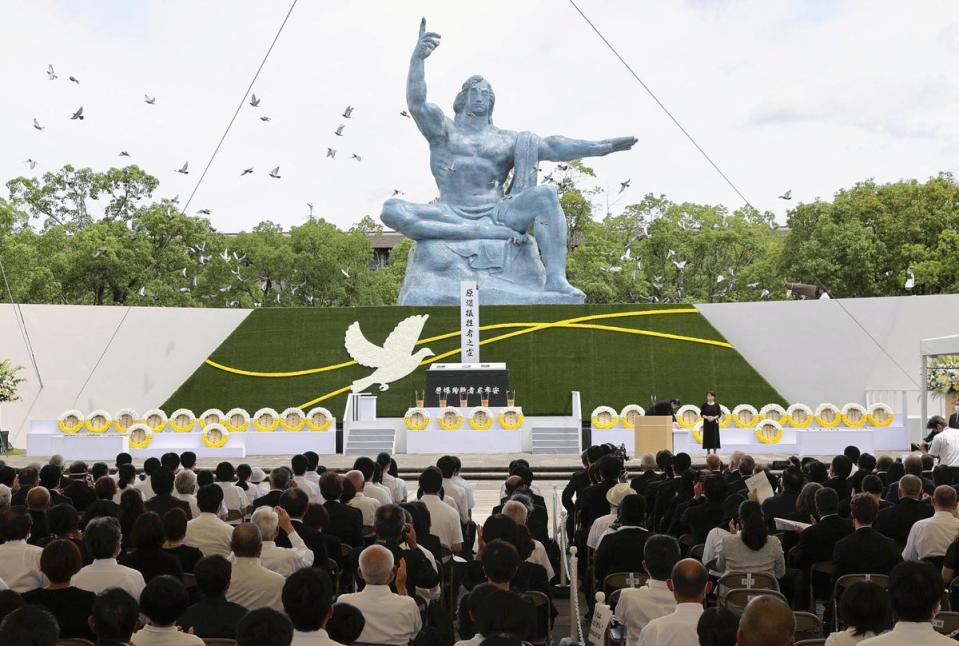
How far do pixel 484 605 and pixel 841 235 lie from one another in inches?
1550

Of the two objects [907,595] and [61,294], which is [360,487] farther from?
[61,294]

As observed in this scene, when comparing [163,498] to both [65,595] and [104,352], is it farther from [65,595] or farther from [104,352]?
[104,352]

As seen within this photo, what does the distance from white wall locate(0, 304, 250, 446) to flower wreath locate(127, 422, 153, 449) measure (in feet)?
16.1

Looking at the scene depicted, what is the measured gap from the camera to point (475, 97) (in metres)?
30.1

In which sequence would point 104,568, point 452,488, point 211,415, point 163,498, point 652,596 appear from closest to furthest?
1. point 652,596
2. point 104,568
3. point 163,498
4. point 452,488
5. point 211,415

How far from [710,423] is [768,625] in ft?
56.0

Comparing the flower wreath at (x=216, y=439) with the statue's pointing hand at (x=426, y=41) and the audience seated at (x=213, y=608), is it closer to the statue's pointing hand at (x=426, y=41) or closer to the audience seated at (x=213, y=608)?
the statue's pointing hand at (x=426, y=41)

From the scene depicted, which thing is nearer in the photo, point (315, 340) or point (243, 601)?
point (243, 601)

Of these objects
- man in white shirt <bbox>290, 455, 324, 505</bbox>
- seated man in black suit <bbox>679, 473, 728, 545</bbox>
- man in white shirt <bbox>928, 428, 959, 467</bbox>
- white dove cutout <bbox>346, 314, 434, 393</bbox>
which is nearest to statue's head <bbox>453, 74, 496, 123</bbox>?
white dove cutout <bbox>346, 314, 434, 393</bbox>

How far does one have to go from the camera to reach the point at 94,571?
217 inches

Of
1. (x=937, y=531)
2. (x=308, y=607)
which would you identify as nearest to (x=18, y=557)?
(x=308, y=607)

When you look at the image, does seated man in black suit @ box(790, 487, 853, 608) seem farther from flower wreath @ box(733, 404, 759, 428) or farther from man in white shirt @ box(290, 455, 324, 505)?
flower wreath @ box(733, 404, 759, 428)

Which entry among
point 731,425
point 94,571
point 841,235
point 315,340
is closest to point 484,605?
point 94,571

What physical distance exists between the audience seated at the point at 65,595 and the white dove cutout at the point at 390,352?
2212cm
